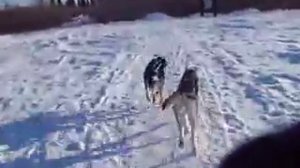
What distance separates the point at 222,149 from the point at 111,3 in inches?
14.4

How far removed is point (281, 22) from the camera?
117 cm

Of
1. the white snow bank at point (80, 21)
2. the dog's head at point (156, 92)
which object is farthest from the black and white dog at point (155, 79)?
the white snow bank at point (80, 21)

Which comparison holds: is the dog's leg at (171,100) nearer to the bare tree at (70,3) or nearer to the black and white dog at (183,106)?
the black and white dog at (183,106)

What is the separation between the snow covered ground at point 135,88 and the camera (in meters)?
0.96

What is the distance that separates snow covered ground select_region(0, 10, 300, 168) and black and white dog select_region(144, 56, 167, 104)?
1 centimetres

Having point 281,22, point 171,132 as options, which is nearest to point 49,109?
point 171,132

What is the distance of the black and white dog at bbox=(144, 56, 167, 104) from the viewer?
102 centimetres

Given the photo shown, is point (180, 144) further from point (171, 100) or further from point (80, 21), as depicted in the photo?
point (80, 21)

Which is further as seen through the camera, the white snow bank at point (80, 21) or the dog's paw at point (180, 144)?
the white snow bank at point (80, 21)

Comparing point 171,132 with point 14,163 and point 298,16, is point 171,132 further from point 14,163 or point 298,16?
point 298,16

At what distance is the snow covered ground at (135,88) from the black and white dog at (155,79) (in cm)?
1

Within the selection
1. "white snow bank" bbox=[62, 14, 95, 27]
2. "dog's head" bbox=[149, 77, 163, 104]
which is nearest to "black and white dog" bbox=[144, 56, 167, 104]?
"dog's head" bbox=[149, 77, 163, 104]

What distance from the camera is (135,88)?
1067mm

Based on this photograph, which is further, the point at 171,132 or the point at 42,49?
the point at 42,49
